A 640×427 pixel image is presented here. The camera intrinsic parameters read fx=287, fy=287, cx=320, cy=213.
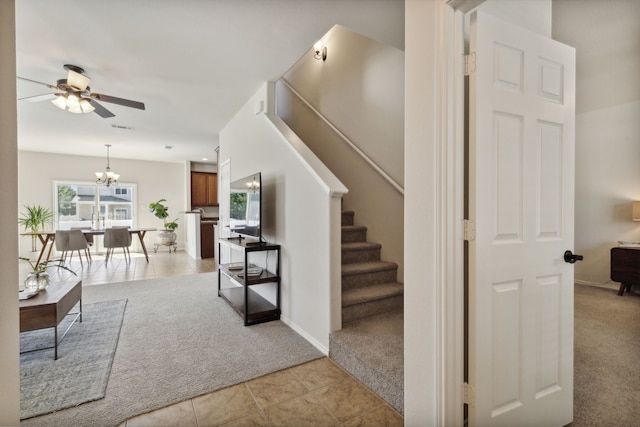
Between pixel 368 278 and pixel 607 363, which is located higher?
pixel 368 278

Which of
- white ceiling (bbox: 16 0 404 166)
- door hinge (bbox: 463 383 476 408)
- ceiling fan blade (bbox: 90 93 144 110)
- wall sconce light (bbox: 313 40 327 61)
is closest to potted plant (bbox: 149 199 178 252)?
white ceiling (bbox: 16 0 404 166)

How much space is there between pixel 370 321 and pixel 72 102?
143 inches

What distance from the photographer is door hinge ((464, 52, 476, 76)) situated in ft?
4.24

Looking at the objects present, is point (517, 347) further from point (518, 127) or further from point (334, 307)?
point (334, 307)

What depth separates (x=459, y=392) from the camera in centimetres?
132

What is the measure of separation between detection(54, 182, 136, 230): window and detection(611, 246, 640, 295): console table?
407 inches

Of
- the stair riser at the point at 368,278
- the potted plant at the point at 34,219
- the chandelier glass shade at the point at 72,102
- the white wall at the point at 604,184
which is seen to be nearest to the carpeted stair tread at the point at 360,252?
the stair riser at the point at 368,278

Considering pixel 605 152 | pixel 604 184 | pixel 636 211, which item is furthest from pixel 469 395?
pixel 605 152

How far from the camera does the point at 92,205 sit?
791 cm

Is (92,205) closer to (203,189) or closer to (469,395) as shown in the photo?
(203,189)

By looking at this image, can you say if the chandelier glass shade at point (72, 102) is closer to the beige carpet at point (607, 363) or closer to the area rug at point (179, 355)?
the area rug at point (179, 355)

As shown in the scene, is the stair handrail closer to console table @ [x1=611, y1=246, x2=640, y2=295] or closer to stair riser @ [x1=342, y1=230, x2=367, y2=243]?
stair riser @ [x1=342, y1=230, x2=367, y2=243]

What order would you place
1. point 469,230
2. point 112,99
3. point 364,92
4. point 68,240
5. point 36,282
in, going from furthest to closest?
1. point 68,240
2. point 364,92
3. point 112,99
4. point 36,282
5. point 469,230

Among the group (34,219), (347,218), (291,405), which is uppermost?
(347,218)
